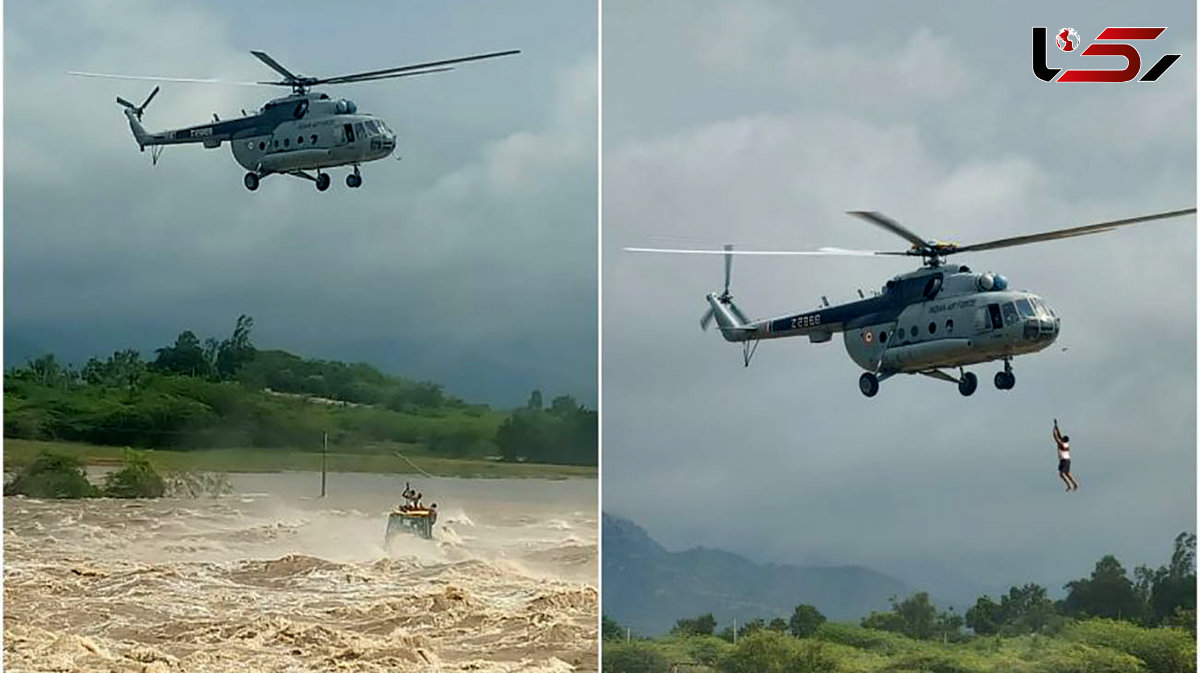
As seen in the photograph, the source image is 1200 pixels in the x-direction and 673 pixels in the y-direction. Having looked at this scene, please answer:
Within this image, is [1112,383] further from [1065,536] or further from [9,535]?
[9,535]

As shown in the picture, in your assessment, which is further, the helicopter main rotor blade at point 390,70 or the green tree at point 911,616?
the green tree at point 911,616

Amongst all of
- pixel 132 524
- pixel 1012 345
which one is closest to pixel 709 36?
pixel 1012 345

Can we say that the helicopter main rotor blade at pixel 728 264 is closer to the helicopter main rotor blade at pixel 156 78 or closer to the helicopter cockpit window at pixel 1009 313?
the helicopter cockpit window at pixel 1009 313

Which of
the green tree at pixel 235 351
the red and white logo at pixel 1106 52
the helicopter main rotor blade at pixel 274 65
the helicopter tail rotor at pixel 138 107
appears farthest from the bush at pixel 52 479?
the red and white logo at pixel 1106 52

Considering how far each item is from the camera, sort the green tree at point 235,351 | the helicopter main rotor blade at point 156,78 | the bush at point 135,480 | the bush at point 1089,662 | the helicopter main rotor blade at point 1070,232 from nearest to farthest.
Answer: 1. the helicopter main rotor blade at point 1070,232
2. the helicopter main rotor blade at point 156,78
3. the green tree at point 235,351
4. the bush at point 135,480
5. the bush at point 1089,662

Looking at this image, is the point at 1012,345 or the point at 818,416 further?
the point at 818,416

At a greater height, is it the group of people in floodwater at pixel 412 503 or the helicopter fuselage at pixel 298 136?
the helicopter fuselage at pixel 298 136

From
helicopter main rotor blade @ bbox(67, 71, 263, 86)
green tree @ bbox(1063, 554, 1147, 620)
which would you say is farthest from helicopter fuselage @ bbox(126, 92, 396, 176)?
green tree @ bbox(1063, 554, 1147, 620)
